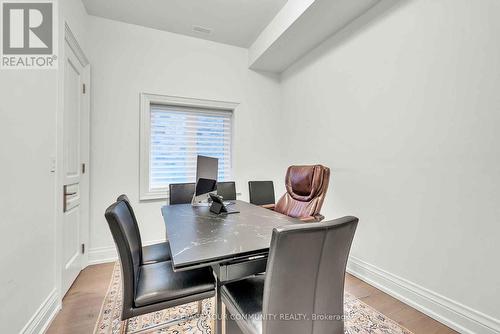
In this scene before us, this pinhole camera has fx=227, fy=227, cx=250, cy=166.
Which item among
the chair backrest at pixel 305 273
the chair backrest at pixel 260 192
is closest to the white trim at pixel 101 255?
the chair backrest at pixel 260 192

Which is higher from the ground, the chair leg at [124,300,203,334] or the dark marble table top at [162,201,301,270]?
the dark marble table top at [162,201,301,270]

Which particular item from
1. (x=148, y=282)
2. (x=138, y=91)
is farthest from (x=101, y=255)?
(x=138, y=91)

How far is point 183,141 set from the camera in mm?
3330

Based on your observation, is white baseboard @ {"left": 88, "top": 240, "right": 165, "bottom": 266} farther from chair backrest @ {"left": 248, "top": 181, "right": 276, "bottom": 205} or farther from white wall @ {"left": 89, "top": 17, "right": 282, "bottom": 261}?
chair backrest @ {"left": 248, "top": 181, "right": 276, "bottom": 205}

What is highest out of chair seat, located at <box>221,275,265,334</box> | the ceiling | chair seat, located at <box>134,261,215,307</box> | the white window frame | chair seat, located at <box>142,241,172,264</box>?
the ceiling

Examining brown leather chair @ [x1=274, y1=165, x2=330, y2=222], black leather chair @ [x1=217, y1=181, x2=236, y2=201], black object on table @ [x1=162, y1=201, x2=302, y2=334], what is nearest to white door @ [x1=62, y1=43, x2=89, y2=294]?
black object on table @ [x1=162, y1=201, x2=302, y2=334]

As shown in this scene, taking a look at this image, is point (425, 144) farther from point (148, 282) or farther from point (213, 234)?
point (148, 282)

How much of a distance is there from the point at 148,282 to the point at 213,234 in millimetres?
435

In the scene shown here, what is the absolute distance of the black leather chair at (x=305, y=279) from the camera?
31.5 inches

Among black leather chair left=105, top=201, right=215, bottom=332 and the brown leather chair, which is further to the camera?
the brown leather chair

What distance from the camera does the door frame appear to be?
1782 millimetres

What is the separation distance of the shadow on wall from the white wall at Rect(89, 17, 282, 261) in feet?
3.22

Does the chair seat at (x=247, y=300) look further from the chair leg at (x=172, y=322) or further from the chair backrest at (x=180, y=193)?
the chair backrest at (x=180, y=193)

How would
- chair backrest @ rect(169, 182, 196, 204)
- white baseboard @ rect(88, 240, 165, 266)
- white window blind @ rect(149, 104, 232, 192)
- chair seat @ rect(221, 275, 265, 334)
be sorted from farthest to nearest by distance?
white window blind @ rect(149, 104, 232, 192) → white baseboard @ rect(88, 240, 165, 266) → chair backrest @ rect(169, 182, 196, 204) → chair seat @ rect(221, 275, 265, 334)
